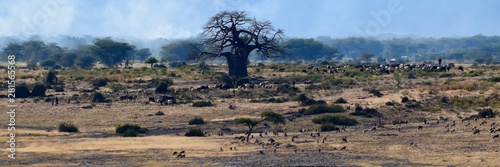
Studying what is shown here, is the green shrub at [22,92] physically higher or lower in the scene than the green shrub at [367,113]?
higher

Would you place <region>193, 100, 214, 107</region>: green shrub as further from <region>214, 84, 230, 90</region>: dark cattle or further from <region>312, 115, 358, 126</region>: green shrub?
<region>214, 84, 230, 90</region>: dark cattle

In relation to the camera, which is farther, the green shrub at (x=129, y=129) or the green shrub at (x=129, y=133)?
the green shrub at (x=129, y=129)

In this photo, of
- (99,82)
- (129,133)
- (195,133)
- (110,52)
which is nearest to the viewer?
(129,133)

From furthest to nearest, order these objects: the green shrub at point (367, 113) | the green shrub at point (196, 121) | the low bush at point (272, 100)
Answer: the low bush at point (272, 100), the green shrub at point (367, 113), the green shrub at point (196, 121)

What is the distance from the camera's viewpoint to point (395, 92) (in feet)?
179

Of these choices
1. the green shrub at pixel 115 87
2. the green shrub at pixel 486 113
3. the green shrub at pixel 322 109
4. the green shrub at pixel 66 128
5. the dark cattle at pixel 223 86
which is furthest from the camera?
the green shrub at pixel 115 87

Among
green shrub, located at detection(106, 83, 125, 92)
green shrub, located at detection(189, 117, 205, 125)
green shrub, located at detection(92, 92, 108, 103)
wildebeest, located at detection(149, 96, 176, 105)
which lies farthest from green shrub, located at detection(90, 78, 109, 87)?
green shrub, located at detection(189, 117, 205, 125)

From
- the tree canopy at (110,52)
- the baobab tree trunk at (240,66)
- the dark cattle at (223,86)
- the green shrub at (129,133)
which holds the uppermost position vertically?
the tree canopy at (110,52)

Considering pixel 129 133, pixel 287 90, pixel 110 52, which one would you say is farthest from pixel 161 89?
pixel 110 52

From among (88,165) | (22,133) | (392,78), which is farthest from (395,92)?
(88,165)

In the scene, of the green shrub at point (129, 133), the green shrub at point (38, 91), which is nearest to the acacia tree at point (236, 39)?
the green shrub at point (38, 91)

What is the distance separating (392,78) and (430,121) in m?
32.4

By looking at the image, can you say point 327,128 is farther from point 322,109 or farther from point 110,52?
point 110,52

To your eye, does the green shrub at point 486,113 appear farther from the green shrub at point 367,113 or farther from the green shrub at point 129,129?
the green shrub at point 129,129
